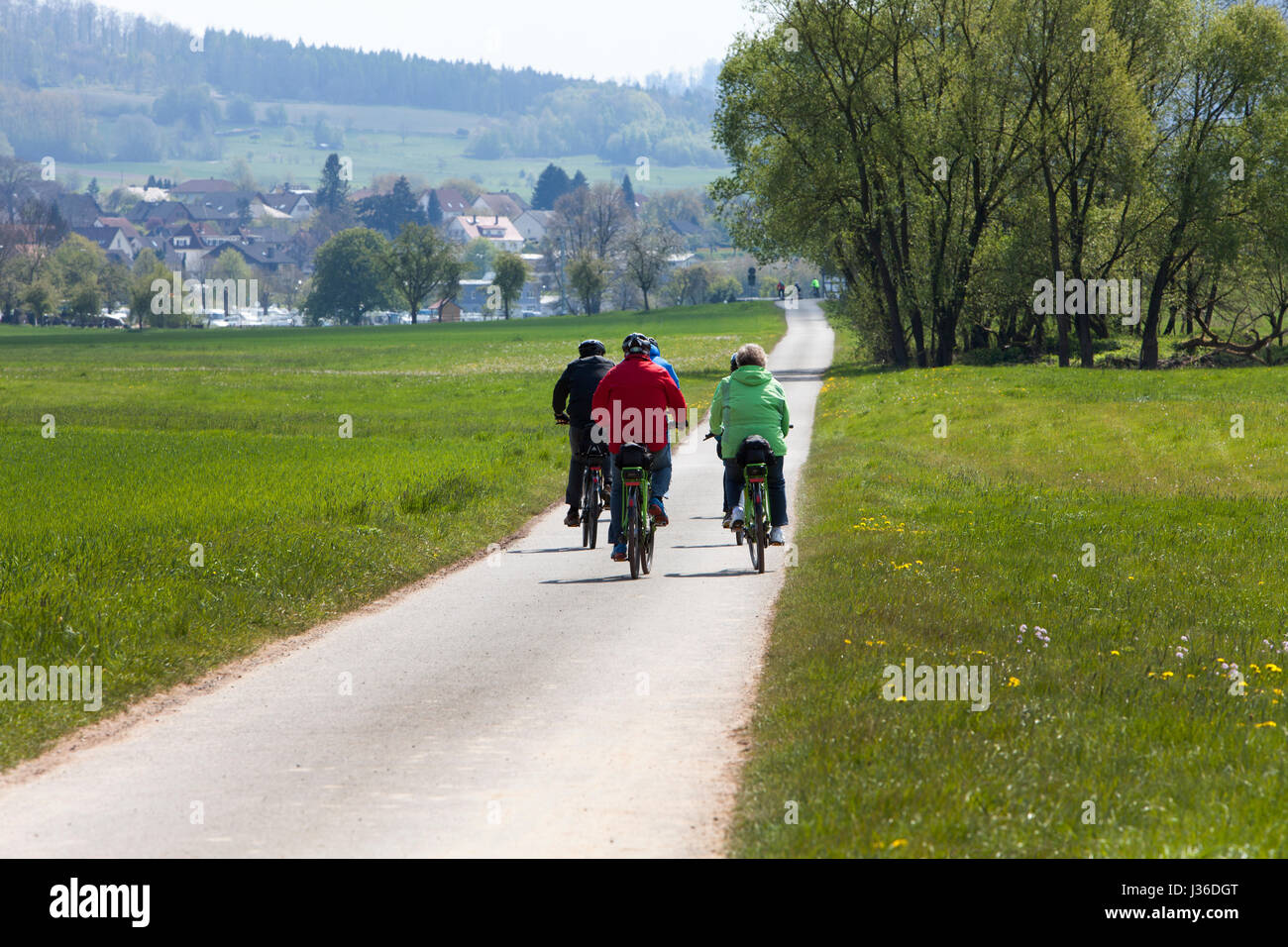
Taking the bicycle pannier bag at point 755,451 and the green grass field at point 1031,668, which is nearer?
the green grass field at point 1031,668

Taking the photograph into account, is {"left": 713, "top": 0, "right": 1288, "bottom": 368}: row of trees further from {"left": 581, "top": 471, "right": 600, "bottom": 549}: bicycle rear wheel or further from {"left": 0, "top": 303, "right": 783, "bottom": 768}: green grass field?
{"left": 581, "top": 471, "right": 600, "bottom": 549}: bicycle rear wheel

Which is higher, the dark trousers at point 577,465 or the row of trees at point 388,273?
the row of trees at point 388,273

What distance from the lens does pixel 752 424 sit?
14.7 metres

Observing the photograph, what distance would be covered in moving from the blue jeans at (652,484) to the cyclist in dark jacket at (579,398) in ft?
5.52

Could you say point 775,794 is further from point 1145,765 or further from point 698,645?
point 698,645

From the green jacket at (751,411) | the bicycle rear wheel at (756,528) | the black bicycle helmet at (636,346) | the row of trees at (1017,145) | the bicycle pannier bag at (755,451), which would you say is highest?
the row of trees at (1017,145)

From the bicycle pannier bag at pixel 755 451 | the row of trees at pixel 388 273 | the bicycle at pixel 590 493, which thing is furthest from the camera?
the row of trees at pixel 388 273

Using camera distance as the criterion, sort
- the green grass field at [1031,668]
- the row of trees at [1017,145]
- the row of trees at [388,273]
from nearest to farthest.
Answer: the green grass field at [1031,668]
the row of trees at [1017,145]
the row of trees at [388,273]

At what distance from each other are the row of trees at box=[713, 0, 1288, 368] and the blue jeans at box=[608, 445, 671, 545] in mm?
37501

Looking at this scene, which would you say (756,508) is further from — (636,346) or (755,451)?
(636,346)

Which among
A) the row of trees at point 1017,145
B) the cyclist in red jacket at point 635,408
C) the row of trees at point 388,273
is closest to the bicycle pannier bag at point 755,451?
the cyclist in red jacket at point 635,408

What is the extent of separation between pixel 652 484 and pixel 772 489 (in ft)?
4.42

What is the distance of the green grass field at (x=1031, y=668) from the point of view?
239 inches

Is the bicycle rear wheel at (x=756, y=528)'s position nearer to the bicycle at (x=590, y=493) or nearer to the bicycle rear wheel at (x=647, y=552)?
the bicycle rear wheel at (x=647, y=552)
